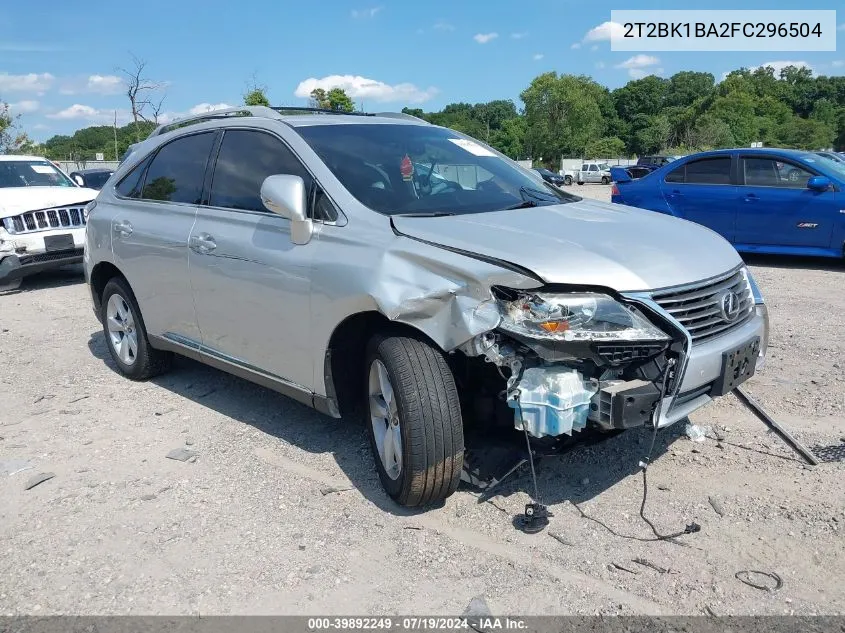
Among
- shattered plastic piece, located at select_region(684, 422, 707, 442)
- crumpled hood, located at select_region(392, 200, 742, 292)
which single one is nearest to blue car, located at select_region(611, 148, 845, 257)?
shattered plastic piece, located at select_region(684, 422, 707, 442)

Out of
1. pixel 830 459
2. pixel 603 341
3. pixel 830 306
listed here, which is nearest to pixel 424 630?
pixel 603 341

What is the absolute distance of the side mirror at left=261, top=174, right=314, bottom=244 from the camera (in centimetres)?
346

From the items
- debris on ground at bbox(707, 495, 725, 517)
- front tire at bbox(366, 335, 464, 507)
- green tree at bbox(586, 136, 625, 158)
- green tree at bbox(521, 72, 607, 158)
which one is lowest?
debris on ground at bbox(707, 495, 725, 517)

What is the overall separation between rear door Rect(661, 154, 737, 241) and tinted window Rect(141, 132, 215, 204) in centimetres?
721

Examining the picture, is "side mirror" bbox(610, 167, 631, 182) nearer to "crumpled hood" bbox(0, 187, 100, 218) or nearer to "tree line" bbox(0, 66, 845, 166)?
"crumpled hood" bbox(0, 187, 100, 218)

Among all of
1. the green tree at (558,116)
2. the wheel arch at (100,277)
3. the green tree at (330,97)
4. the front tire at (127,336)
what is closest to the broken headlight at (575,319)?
the front tire at (127,336)

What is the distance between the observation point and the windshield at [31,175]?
10359 millimetres

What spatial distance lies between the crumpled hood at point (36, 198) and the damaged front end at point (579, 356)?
875cm

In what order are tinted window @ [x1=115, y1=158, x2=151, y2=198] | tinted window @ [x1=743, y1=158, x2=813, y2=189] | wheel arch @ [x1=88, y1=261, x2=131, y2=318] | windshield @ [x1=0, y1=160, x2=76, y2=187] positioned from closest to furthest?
1. tinted window @ [x1=115, y1=158, x2=151, y2=198]
2. wheel arch @ [x1=88, y1=261, x2=131, y2=318]
3. tinted window @ [x1=743, y1=158, x2=813, y2=189]
4. windshield @ [x1=0, y1=160, x2=76, y2=187]

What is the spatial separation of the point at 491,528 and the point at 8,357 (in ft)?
17.4

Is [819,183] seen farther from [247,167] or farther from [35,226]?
[35,226]

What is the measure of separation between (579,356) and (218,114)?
125 inches

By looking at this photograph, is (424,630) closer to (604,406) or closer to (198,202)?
(604,406)

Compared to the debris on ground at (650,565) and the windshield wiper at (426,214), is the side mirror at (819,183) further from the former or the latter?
the debris on ground at (650,565)
